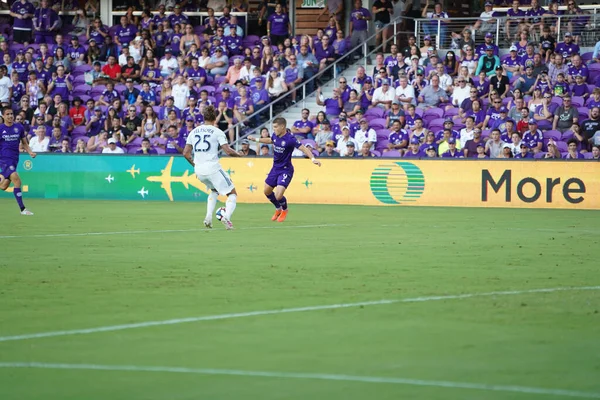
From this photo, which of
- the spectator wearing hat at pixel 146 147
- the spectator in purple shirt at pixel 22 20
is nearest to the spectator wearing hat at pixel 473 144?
the spectator wearing hat at pixel 146 147

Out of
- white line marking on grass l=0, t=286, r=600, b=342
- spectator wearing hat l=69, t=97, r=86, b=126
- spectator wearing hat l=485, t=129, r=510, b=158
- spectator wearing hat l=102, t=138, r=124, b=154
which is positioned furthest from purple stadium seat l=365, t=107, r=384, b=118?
white line marking on grass l=0, t=286, r=600, b=342

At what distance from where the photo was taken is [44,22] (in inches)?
1409

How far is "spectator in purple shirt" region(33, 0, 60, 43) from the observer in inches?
1407

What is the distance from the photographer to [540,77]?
88.4ft

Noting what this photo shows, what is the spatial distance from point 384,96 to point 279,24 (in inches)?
220

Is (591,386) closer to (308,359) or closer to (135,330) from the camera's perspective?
(308,359)

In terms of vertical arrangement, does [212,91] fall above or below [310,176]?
above

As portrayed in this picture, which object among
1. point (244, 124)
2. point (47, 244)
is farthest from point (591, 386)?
point (244, 124)

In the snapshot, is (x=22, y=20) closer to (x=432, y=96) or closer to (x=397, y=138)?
(x=432, y=96)

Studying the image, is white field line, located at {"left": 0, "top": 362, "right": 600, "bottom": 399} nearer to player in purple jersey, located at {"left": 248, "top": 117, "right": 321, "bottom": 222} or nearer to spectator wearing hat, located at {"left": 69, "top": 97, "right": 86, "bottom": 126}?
player in purple jersey, located at {"left": 248, "top": 117, "right": 321, "bottom": 222}

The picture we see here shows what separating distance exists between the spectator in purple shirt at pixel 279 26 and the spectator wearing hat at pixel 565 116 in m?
9.88

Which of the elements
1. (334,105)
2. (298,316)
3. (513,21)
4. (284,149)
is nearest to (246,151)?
(334,105)

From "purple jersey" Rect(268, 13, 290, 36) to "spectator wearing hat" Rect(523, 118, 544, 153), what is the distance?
9.98 meters

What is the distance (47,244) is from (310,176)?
40.8ft
